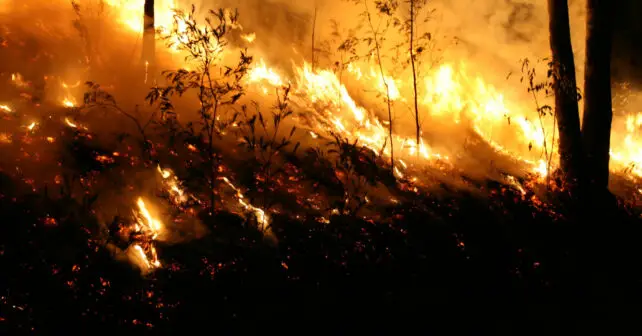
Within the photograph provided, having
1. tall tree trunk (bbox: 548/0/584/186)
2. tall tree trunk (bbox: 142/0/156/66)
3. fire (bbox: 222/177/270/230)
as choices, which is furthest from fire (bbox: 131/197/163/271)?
tall tree trunk (bbox: 548/0/584/186)

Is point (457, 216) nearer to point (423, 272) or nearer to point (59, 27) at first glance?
point (423, 272)

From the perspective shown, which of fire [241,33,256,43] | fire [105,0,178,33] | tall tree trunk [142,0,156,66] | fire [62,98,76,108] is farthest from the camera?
→ fire [241,33,256,43]

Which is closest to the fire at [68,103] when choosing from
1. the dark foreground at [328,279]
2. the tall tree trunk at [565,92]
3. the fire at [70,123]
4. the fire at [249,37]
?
the fire at [70,123]

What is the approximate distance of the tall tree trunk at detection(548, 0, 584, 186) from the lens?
20.5 feet

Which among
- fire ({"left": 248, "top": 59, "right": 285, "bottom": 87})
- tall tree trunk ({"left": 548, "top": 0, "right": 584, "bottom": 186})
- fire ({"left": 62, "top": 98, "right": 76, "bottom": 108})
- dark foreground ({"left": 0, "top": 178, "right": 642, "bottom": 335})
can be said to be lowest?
dark foreground ({"left": 0, "top": 178, "right": 642, "bottom": 335})

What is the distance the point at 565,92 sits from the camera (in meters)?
6.34

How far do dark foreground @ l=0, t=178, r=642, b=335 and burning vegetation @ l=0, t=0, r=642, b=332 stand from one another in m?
0.02

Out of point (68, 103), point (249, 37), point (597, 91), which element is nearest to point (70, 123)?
point (68, 103)

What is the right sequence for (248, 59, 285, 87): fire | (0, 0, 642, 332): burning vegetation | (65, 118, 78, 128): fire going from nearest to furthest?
(0, 0, 642, 332): burning vegetation, (65, 118, 78, 128): fire, (248, 59, 285, 87): fire

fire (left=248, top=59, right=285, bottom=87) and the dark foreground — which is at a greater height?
fire (left=248, top=59, right=285, bottom=87)

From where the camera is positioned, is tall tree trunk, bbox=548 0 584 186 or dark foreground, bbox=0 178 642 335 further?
tall tree trunk, bbox=548 0 584 186

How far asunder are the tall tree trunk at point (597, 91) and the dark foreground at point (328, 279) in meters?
1.37

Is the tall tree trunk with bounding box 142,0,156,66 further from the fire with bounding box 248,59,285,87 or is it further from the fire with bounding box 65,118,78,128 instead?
the fire with bounding box 65,118,78,128

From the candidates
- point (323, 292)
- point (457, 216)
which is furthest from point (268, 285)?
point (457, 216)
